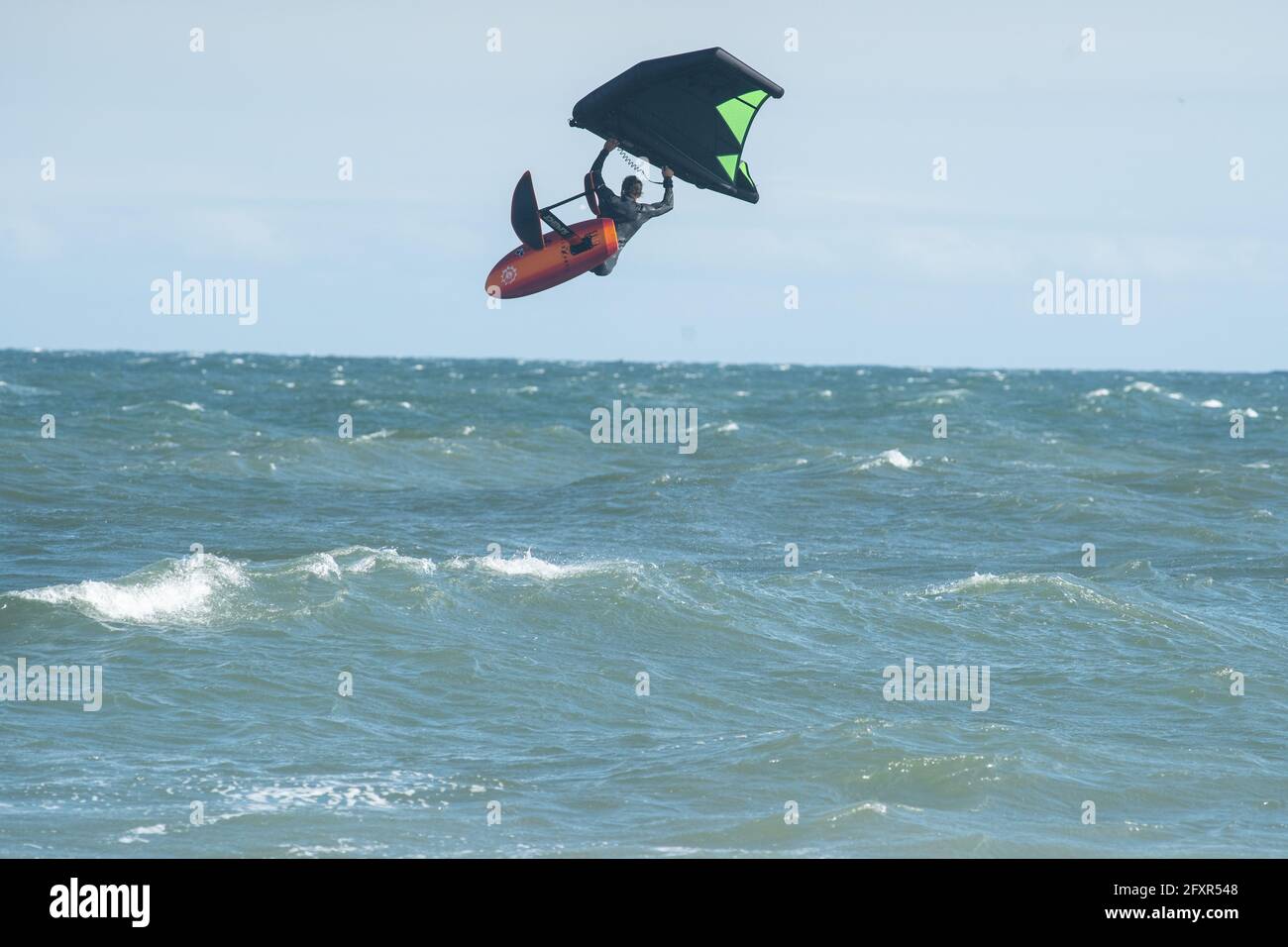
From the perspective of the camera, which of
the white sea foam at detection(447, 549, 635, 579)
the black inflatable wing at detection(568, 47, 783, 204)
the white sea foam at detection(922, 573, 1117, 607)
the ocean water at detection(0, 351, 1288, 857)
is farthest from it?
the white sea foam at detection(447, 549, 635, 579)

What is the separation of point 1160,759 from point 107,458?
2577 centimetres

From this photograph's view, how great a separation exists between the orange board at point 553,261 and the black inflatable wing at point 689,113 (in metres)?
0.73

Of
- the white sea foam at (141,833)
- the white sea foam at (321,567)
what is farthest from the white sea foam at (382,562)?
the white sea foam at (141,833)

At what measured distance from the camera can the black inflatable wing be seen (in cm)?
1188

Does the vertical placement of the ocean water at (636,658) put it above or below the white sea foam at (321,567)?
below

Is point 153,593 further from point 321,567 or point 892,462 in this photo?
point 892,462

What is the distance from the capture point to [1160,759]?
12852 mm

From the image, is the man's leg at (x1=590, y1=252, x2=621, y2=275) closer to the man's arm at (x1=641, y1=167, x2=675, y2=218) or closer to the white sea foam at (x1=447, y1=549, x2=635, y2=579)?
the man's arm at (x1=641, y1=167, x2=675, y2=218)

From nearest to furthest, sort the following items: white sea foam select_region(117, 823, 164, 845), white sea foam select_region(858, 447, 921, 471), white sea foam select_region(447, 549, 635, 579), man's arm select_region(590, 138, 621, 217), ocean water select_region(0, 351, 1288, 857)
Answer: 1. white sea foam select_region(117, 823, 164, 845)
2. ocean water select_region(0, 351, 1288, 857)
3. man's arm select_region(590, 138, 621, 217)
4. white sea foam select_region(447, 549, 635, 579)
5. white sea foam select_region(858, 447, 921, 471)

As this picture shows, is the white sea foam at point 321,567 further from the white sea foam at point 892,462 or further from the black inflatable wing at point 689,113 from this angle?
the white sea foam at point 892,462

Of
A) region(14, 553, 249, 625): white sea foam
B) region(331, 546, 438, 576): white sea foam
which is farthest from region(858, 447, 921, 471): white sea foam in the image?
region(14, 553, 249, 625): white sea foam

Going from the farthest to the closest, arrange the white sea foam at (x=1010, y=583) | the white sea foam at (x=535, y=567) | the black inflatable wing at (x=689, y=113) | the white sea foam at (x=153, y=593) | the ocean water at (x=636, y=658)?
1. the white sea foam at (x=535, y=567)
2. the white sea foam at (x=1010, y=583)
3. the white sea foam at (x=153, y=593)
4. the black inflatable wing at (x=689, y=113)
5. the ocean water at (x=636, y=658)

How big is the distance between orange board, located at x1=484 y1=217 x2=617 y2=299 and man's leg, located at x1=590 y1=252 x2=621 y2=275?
0.06 m

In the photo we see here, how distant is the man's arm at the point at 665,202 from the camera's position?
12945 millimetres
